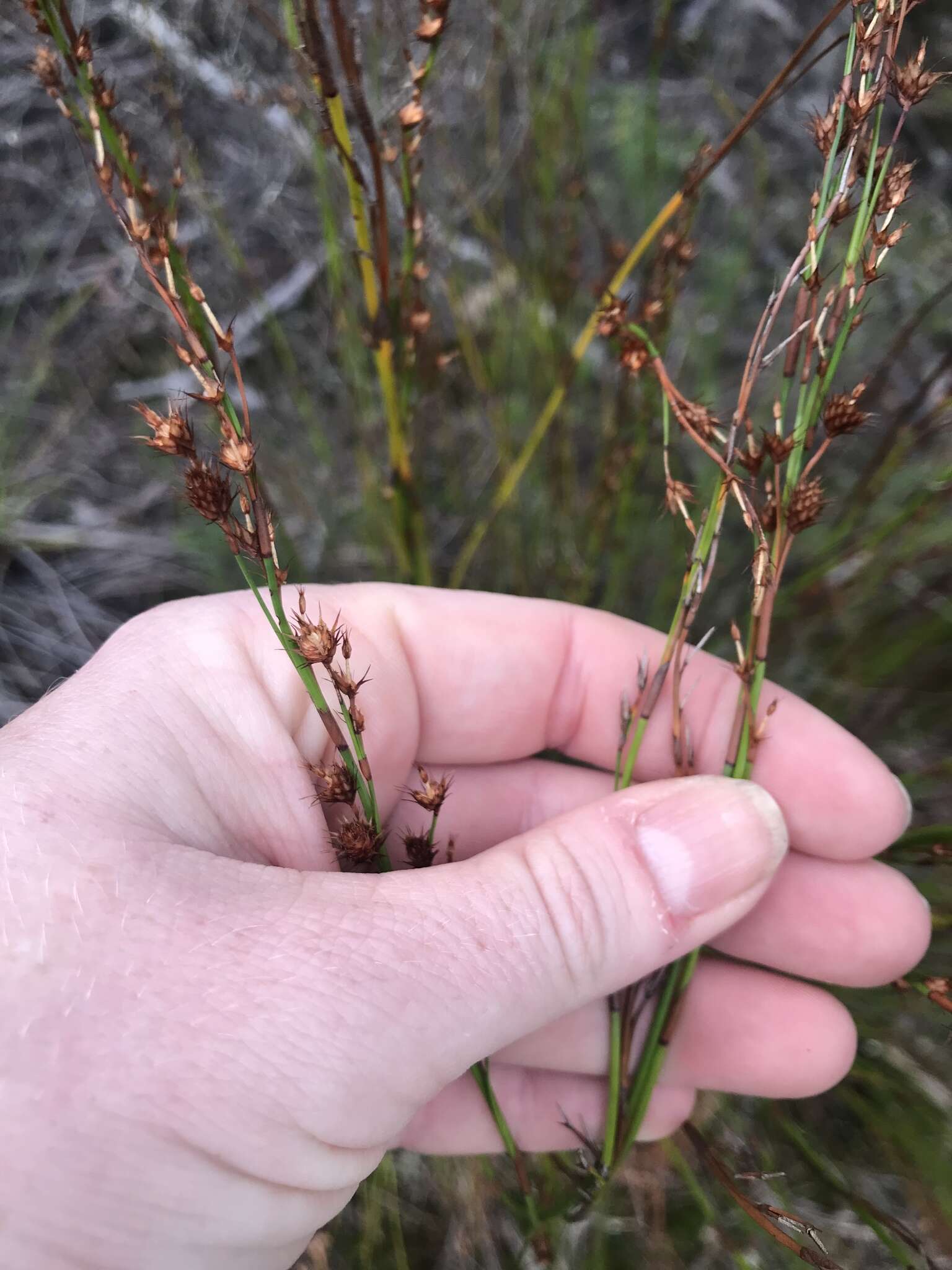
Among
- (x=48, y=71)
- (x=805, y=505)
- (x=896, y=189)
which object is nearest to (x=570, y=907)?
(x=805, y=505)

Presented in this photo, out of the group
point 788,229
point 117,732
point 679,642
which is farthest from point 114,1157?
point 788,229

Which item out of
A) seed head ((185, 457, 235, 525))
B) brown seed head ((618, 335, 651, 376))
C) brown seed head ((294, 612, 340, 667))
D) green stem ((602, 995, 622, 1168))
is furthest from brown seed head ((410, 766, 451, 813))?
green stem ((602, 995, 622, 1168))

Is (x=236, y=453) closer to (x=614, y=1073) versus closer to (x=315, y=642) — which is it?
(x=315, y=642)

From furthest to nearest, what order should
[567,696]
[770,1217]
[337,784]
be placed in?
[567,696], [770,1217], [337,784]

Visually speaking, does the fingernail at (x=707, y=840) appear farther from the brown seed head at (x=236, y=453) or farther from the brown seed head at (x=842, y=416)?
the brown seed head at (x=236, y=453)

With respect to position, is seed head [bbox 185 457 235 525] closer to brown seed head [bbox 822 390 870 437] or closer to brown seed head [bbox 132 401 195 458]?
brown seed head [bbox 132 401 195 458]
